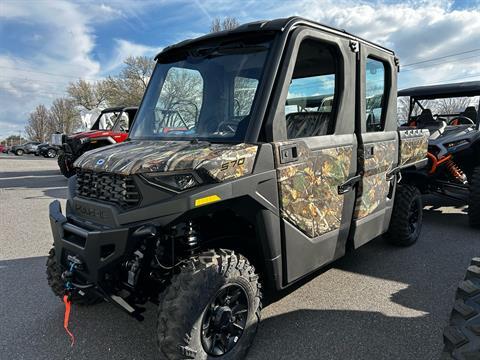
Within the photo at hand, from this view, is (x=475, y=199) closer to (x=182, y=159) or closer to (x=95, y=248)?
(x=182, y=159)

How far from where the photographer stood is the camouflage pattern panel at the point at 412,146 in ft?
14.7

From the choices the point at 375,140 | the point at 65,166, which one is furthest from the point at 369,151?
the point at 65,166

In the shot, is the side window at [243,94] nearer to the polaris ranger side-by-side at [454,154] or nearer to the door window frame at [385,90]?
the door window frame at [385,90]

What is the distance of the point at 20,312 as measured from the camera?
343 centimetres

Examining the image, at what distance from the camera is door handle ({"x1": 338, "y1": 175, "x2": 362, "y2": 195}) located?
3357mm

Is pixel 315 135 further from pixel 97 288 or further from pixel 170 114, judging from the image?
pixel 97 288

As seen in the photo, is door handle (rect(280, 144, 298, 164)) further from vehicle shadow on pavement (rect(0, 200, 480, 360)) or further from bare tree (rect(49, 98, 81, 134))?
bare tree (rect(49, 98, 81, 134))

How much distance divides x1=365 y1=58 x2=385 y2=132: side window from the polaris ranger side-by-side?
1.88m

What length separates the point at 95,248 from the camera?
237cm

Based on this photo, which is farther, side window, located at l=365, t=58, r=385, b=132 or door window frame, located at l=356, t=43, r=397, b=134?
side window, located at l=365, t=58, r=385, b=132

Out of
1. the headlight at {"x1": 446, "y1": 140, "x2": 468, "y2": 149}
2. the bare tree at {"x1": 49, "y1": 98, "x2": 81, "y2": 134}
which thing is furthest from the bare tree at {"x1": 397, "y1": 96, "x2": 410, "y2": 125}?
the bare tree at {"x1": 49, "y1": 98, "x2": 81, "y2": 134}

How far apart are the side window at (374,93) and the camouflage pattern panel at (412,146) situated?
559 mm

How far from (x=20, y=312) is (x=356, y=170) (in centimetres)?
338

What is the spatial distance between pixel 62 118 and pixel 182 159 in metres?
78.1
